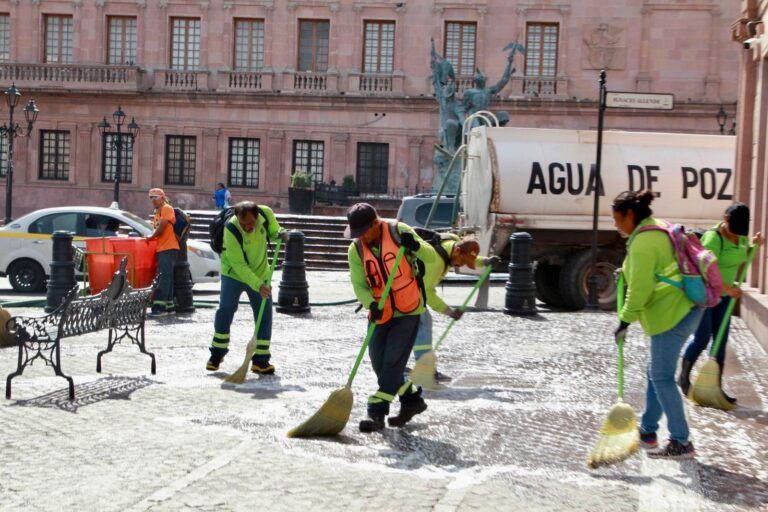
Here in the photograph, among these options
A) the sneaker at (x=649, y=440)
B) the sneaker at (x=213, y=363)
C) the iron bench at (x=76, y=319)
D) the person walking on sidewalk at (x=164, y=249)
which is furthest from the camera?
the person walking on sidewalk at (x=164, y=249)

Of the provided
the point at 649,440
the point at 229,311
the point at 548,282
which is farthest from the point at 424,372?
the point at 548,282

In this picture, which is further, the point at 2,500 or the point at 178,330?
the point at 178,330

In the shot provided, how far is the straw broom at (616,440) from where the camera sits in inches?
255

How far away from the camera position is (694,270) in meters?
6.69

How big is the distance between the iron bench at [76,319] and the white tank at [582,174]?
8728 millimetres

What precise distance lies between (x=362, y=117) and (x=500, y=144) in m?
27.9

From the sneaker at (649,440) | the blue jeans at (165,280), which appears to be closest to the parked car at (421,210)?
the blue jeans at (165,280)

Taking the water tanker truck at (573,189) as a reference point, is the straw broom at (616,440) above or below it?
below

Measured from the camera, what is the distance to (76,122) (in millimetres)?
47031

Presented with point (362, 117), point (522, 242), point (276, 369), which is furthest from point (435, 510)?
point (362, 117)

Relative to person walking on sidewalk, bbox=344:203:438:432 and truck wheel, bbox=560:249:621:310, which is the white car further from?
person walking on sidewalk, bbox=344:203:438:432

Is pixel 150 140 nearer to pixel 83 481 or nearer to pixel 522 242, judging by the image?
pixel 522 242

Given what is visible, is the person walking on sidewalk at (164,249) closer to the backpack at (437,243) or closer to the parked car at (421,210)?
the backpack at (437,243)

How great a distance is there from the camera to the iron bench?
8.45 metres
